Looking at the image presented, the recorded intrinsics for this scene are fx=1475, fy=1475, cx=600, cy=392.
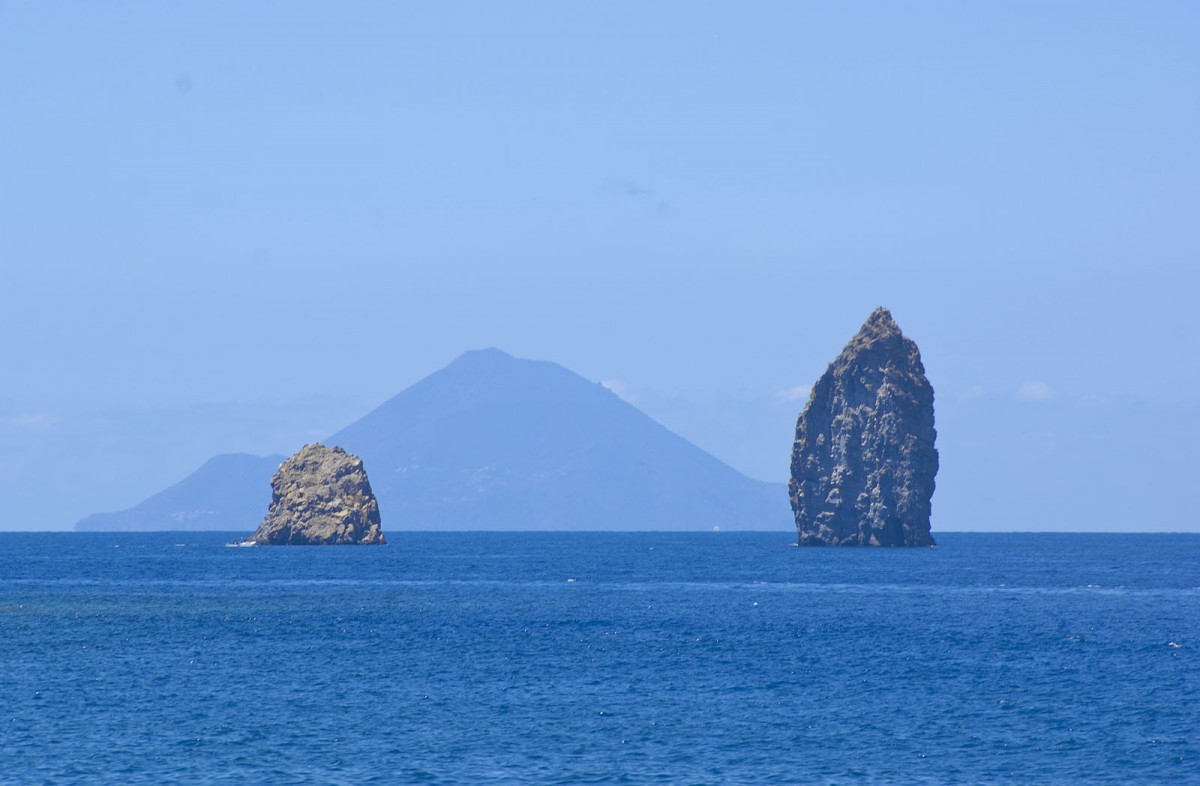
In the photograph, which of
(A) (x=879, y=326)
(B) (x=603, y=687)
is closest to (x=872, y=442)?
(A) (x=879, y=326)

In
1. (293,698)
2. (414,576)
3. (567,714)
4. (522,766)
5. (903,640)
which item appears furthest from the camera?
(414,576)

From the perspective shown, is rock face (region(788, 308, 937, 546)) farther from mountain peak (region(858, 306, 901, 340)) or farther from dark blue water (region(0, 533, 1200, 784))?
dark blue water (region(0, 533, 1200, 784))

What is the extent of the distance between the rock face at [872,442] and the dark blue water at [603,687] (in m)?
67.0

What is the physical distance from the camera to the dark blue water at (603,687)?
47656 millimetres

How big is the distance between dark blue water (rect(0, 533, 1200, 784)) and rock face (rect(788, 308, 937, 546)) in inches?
2640

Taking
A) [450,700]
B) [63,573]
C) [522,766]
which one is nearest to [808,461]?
[63,573]

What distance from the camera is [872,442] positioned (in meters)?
185

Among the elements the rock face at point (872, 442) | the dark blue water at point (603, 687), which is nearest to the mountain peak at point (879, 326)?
the rock face at point (872, 442)

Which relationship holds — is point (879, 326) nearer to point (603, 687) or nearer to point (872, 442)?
point (872, 442)

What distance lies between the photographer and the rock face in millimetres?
184375

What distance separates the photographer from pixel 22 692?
61344 millimetres

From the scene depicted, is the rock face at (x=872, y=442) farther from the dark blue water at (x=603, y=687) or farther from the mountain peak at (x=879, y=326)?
the dark blue water at (x=603, y=687)

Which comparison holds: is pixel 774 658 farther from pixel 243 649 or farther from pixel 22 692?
pixel 22 692

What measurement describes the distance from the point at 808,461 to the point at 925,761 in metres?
145
